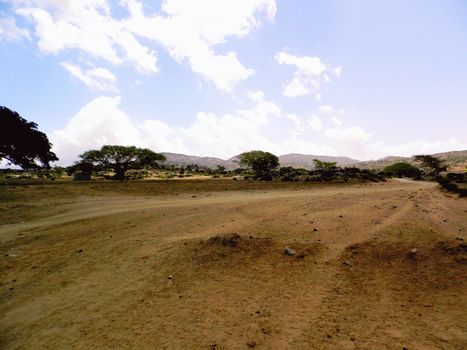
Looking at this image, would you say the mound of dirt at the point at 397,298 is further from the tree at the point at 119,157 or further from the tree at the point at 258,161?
the tree at the point at 258,161

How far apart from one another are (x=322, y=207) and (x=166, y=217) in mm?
6018

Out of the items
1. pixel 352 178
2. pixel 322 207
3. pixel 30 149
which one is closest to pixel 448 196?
pixel 322 207

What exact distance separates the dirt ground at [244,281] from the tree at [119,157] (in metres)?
31.9

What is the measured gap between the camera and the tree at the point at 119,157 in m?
41.9

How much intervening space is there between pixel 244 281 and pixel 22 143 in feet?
112

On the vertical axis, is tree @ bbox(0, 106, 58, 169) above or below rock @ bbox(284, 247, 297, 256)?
above

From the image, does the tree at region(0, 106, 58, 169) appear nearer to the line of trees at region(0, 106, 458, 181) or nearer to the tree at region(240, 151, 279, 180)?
the line of trees at region(0, 106, 458, 181)

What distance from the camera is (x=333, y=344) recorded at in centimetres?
448

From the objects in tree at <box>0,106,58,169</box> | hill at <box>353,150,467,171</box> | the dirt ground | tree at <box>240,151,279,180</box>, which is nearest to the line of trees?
tree at <box>0,106,58,169</box>

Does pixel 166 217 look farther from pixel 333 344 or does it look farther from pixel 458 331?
pixel 458 331

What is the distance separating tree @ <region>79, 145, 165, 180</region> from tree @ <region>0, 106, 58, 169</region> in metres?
7.15

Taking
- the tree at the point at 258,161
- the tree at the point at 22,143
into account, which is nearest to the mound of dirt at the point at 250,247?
the tree at the point at 22,143

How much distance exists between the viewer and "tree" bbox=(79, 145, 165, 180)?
4188cm

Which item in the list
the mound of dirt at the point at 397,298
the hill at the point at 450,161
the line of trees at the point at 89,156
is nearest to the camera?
the mound of dirt at the point at 397,298
